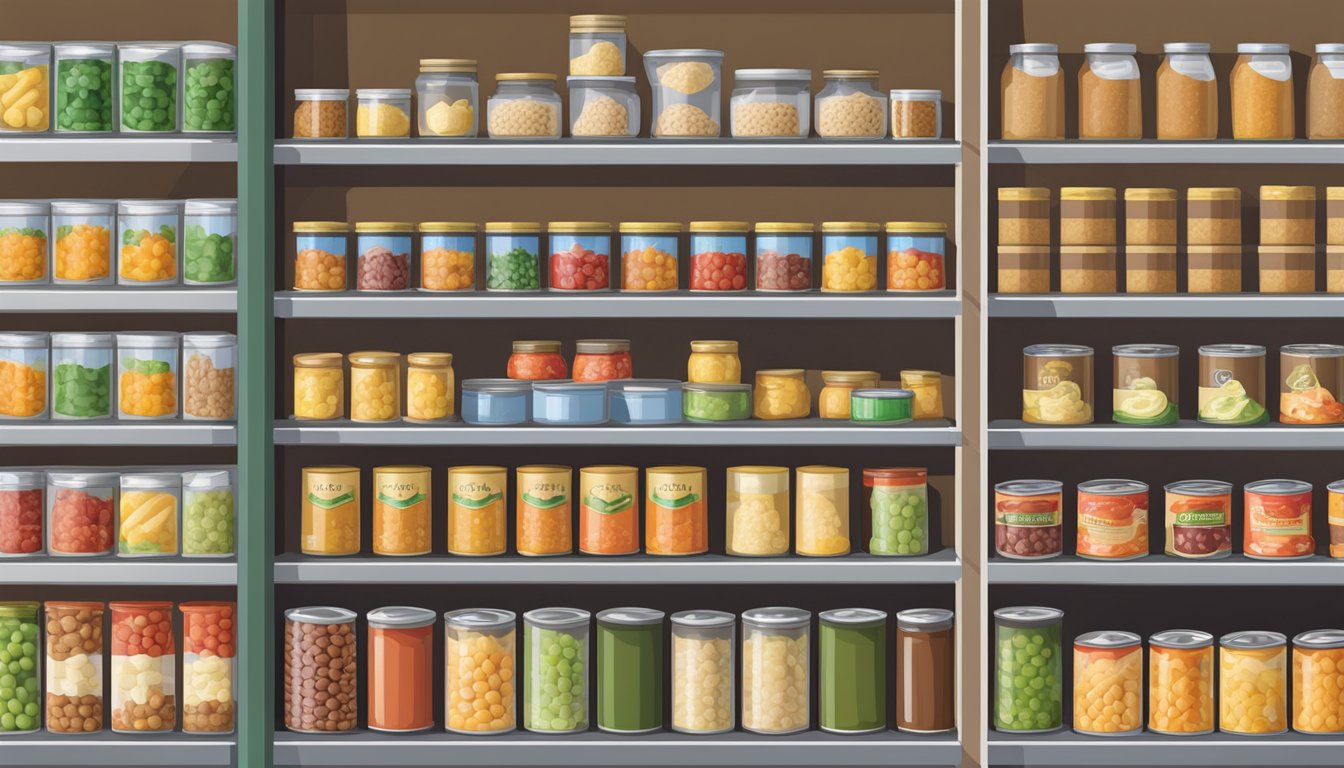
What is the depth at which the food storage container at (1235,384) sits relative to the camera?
2977 millimetres

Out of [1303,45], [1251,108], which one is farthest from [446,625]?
[1303,45]

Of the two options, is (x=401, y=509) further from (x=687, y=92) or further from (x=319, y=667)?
(x=687, y=92)

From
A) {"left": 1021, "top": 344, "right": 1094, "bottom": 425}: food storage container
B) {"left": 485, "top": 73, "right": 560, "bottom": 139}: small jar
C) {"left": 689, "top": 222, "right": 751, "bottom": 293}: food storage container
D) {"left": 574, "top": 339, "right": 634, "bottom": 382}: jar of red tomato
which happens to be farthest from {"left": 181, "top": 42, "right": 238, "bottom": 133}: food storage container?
{"left": 1021, "top": 344, "right": 1094, "bottom": 425}: food storage container

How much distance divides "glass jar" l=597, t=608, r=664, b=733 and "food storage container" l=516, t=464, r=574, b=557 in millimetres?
179

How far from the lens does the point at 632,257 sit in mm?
2986

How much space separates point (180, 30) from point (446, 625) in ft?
4.67

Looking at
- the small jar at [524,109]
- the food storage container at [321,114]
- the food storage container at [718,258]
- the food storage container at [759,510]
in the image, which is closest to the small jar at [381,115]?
the food storage container at [321,114]

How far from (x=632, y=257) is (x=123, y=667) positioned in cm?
130

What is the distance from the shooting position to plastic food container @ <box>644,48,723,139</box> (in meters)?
2.96

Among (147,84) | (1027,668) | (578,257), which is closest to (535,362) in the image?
(578,257)

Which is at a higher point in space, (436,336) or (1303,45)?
(1303,45)

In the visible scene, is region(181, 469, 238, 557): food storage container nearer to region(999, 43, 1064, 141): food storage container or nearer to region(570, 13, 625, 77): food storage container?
region(570, 13, 625, 77): food storage container

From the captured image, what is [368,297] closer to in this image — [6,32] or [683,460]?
[683,460]

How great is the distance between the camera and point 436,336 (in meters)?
3.29
